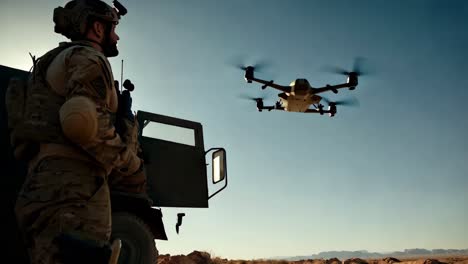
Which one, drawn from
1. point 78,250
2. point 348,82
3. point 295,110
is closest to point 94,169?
point 78,250

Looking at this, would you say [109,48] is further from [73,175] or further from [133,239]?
[133,239]

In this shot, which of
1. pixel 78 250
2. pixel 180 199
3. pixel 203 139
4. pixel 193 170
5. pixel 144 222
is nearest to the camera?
pixel 78 250

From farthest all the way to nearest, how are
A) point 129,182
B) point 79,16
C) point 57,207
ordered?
1. point 129,182
2. point 79,16
3. point 57,207

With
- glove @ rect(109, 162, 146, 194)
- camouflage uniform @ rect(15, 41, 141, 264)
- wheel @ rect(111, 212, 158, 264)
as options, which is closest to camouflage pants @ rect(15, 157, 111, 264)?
camouflage uniform @ rect(15, 41, 141, 264)

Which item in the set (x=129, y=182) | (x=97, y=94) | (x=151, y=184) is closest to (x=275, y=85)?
(x=151, y=184)

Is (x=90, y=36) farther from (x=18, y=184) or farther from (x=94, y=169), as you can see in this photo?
(x=18, y=184)

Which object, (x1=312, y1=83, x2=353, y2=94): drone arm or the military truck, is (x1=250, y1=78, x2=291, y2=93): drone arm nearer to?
(x1=312, y1=83, x2=353, y2=94): drone arm
